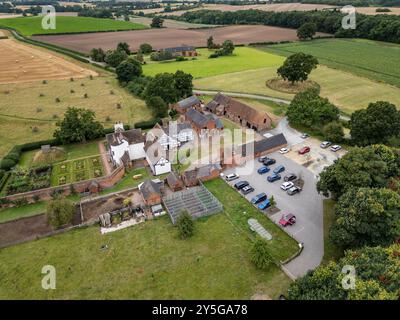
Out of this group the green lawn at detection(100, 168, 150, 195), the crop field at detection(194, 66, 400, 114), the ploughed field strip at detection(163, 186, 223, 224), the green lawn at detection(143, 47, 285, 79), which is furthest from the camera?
the green lawn at detection(143, 47, 285, 79)

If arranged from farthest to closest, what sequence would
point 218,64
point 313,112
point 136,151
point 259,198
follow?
point 218,64 → point 313,112 → point 136,151 → point 259,198

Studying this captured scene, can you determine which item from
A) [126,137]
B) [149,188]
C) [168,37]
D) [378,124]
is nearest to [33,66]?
[168,37]

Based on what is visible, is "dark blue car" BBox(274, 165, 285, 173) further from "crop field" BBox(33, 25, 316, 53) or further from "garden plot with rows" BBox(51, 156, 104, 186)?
"crop field" BBox(33, 25, 316, 53)

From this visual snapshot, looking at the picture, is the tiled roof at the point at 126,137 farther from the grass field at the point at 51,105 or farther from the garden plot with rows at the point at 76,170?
the grass field at the point at 51,105

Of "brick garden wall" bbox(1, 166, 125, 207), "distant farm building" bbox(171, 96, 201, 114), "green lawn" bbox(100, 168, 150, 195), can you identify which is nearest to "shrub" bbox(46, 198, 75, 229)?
"brick garden wall" bbox(1, 166, 125, 207)

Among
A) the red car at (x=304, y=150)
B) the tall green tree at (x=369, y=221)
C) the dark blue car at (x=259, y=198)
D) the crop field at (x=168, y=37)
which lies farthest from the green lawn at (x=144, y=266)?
the crop field at (x=168, y=37)

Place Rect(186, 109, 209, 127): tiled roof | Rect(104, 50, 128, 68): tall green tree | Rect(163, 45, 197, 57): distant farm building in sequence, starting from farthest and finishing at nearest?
Rect(163, 45, 197, 57): distant farm building < Rect(104, 50, 128, 68): tall green tree < Rect(186, 109, 209, 127): tiled roof

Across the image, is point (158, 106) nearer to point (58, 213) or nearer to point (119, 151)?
point (119, 151)

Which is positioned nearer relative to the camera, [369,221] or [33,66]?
[369,221]
